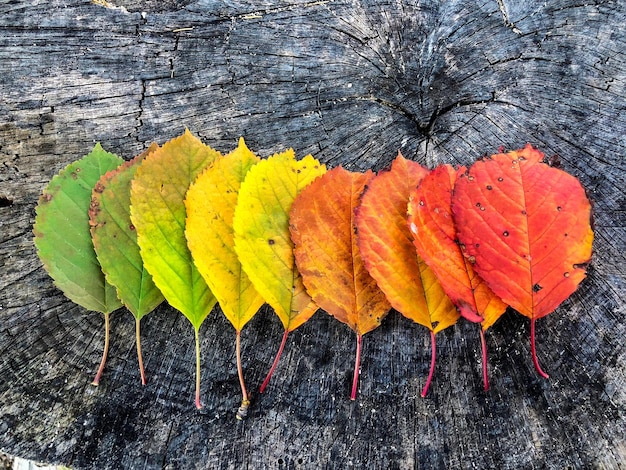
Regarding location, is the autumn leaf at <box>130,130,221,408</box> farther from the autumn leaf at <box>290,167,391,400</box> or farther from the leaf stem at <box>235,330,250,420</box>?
the autumn leaf at <box>290,167,391,400</box>

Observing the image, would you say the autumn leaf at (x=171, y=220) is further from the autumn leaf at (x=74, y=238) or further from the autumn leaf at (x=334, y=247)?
the autumn leaf at (x=334, y=247)

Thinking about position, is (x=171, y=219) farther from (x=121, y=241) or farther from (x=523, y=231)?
(x=523, y=231)

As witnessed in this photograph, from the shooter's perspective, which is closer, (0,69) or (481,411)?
(481,411)

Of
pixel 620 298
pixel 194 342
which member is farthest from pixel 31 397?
pixel 620 298

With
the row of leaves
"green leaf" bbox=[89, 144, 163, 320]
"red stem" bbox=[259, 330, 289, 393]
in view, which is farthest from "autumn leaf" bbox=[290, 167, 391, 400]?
"green leaf" bbox=[89, 144, 163, 320]

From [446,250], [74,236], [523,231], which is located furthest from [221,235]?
[523,231]

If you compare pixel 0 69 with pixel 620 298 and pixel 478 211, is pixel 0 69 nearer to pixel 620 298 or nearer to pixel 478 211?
pixel 478 211
